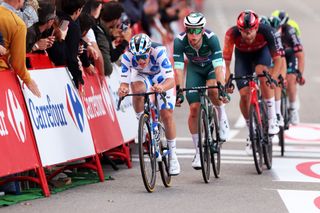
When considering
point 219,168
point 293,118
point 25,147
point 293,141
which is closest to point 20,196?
point 25,147

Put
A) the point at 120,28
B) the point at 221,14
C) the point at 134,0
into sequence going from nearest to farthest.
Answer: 1. the point at 120,28
2. the point at 134,0
3. the point at 221,14

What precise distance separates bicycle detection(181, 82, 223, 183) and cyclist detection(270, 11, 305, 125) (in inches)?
189

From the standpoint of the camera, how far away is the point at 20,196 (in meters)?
10.8

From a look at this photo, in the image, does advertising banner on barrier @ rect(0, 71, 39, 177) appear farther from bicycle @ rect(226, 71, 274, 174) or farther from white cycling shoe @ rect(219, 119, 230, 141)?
bicycle @ rect(226, 71, 274, 174)

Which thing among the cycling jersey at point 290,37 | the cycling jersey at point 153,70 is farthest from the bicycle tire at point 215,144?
the cycling jersey at point 290,37

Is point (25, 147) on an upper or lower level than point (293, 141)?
upper

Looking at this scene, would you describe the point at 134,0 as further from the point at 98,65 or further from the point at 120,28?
the point at 98,65

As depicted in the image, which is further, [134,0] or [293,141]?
[134,0]

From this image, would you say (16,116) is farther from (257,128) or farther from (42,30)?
(257,128)

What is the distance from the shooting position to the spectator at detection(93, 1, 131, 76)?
1397 cm

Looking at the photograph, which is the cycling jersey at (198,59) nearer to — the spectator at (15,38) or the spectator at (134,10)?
the spectator at (15,38)

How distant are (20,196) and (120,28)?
461 cm

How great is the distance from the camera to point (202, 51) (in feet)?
42.1

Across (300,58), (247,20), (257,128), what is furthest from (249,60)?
(300,58)
